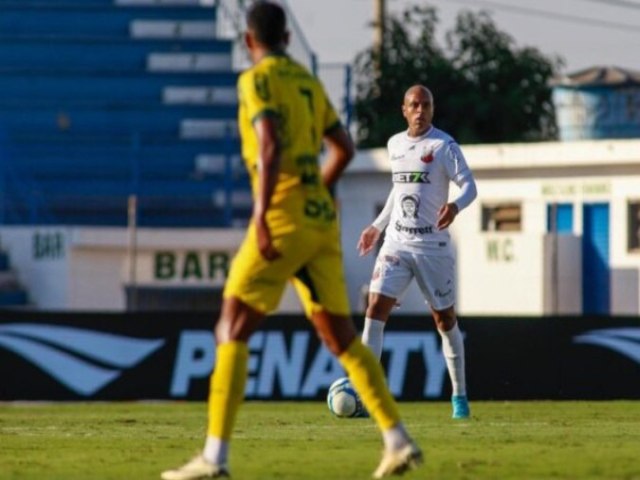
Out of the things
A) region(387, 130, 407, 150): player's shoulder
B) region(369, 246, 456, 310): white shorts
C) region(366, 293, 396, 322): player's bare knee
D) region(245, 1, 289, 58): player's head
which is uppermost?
region(245, 1, 289, 58): player's head

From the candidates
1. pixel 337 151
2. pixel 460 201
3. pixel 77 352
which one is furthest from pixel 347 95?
pixel 337 151

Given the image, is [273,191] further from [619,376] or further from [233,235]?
[233,235]

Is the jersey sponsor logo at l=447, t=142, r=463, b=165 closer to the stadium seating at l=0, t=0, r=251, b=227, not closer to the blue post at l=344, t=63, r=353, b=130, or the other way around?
the stadium seating at l=0, t=0, r=251, b=227

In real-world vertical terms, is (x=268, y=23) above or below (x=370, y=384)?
above

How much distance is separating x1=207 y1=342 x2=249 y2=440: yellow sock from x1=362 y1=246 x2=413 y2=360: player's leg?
191 inches

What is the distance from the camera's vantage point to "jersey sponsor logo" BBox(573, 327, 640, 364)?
905 inches

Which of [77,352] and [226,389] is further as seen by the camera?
[77,352]

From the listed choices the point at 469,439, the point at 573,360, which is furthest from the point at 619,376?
the point at 469,439

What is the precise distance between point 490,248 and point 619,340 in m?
16.7

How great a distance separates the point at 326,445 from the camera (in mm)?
12445

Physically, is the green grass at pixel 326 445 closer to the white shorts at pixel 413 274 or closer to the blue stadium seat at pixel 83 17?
the white shorts at pixel 413 274

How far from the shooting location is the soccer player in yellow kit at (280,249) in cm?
985

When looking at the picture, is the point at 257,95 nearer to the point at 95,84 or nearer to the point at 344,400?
the point at 344,400

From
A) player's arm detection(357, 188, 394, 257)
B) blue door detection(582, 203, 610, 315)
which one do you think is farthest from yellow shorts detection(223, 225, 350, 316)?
blue door detection(582, 203, 610, 315)
